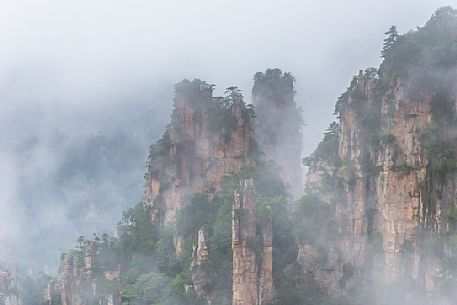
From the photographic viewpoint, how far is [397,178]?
2962 cm

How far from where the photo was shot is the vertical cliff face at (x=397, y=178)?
2847 cm

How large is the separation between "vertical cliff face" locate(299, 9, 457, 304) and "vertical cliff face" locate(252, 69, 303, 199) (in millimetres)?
13115

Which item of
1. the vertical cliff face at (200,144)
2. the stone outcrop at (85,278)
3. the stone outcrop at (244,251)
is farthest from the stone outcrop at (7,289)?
the stone outcrop at (244,251)

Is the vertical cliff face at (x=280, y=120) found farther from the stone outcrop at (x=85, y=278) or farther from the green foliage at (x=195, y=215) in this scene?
the stone outcrop at (x=85, y=278)

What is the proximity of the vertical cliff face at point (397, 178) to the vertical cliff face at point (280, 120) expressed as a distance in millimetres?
13115

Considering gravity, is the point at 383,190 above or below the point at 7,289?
above

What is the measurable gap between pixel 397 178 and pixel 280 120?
19887 mm

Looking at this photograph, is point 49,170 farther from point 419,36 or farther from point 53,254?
point 419,36

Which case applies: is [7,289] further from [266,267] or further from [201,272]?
[266,267]

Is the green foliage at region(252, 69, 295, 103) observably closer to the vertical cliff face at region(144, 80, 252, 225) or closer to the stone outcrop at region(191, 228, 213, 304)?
the vertical cliff face at region(144, 80, 252, 225)

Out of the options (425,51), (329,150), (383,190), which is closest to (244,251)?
(383,190)

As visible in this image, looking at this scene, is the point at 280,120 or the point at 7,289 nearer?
the point at 7,289

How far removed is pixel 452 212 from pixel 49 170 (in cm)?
5676

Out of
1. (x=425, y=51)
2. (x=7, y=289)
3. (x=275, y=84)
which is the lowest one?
(x=7, y=289)
